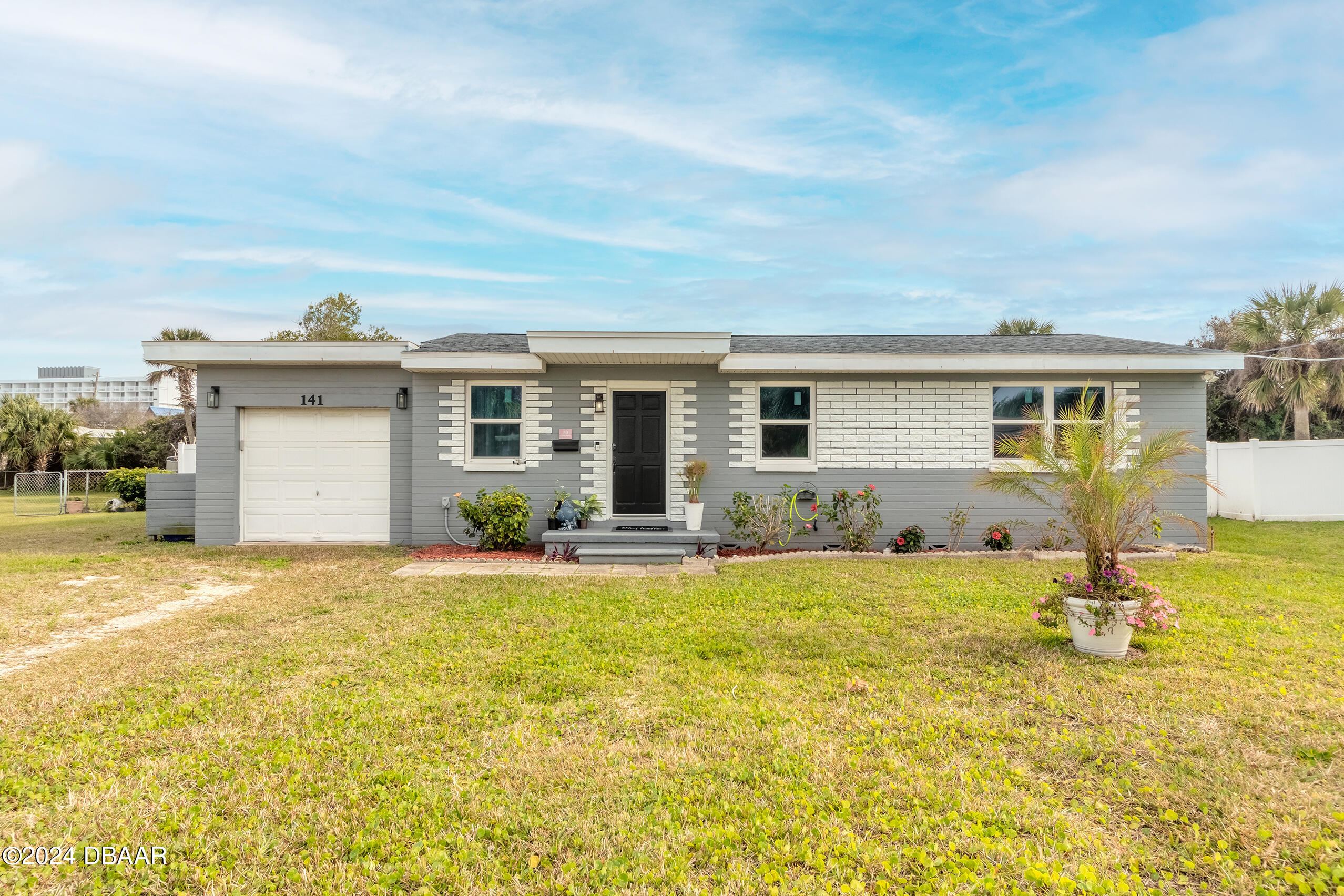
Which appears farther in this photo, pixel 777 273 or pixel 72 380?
pixel 72 380

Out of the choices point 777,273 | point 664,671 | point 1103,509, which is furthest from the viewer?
point 777,273

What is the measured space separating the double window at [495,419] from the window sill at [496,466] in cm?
11

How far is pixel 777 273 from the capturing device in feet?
59.6

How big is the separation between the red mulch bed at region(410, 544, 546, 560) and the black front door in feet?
4.76

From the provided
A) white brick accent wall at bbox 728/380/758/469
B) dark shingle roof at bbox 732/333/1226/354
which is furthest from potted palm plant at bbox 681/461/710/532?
dark shingle roof at bbox 732/333/1226/354

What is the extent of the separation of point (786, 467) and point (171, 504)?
1036 centimetres

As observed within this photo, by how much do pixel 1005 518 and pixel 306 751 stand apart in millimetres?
9817

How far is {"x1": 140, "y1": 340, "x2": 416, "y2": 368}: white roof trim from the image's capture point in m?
10.1

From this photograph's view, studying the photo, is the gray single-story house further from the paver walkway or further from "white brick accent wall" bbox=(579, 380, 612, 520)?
the paver walkway

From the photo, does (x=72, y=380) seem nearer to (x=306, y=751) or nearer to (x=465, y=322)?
(x=465, y=322)

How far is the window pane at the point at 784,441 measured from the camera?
10.4 metres

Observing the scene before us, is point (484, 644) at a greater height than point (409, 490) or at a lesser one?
lesser

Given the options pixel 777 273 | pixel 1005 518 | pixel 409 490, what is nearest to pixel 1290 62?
pixel 1005 518

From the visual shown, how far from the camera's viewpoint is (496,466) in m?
10.3
